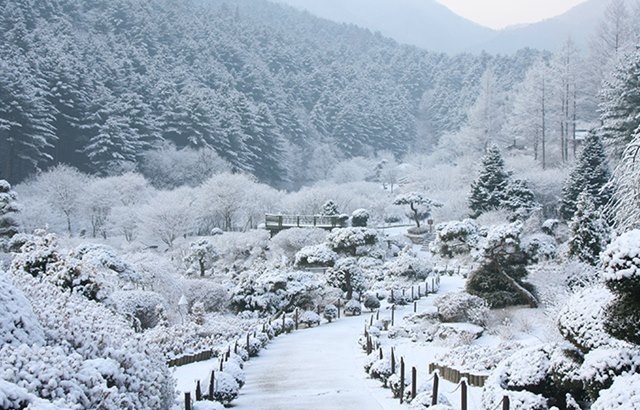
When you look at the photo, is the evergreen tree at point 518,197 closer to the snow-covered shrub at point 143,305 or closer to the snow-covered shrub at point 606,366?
the snow-covered shrub at point 143,305

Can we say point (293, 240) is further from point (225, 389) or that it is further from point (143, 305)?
point (225, 389)

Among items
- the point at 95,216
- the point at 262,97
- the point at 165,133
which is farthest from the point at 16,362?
the point at 262,97

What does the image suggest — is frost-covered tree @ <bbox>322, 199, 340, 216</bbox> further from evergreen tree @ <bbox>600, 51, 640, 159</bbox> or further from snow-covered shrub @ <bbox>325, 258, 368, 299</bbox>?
evergreen tree @ <bbox>600, 51, 640, 159</bbox>

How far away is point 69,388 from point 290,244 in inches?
1185

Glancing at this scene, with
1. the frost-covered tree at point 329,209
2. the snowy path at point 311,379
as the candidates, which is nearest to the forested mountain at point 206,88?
the frost-covered tree at point 329,209

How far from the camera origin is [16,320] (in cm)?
604

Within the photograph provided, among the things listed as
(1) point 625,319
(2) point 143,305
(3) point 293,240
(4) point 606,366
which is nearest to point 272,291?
(2) point 143,305

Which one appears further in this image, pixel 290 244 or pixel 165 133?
pixel 165 133

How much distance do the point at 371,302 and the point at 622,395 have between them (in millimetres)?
20697

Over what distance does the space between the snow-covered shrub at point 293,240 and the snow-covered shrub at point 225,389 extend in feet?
81.0

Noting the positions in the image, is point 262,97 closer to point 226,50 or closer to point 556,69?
point 226,50

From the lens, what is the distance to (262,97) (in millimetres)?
79312

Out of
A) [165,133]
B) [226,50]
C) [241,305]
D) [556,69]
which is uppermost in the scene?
[226,50]

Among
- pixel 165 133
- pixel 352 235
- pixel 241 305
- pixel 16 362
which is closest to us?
pixel 16 362
